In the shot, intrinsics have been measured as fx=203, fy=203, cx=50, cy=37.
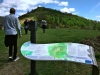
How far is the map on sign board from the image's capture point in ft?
13.8

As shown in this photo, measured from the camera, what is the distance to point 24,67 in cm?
721

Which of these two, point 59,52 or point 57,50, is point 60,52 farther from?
point 57,50

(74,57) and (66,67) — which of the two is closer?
(74,57)

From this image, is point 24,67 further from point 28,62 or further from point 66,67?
point 66,67

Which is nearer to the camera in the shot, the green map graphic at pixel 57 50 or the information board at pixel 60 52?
the information board at pixel 60 52

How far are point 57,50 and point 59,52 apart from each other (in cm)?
12

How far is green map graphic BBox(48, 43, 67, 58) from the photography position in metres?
4.37

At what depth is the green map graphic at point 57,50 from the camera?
4.37m

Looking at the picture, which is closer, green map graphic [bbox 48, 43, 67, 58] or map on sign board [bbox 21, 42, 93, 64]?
map on sign board [bbox 21, 42, 93, 64]

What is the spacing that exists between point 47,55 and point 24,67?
297cm

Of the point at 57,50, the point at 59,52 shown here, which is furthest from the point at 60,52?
the point at 57,50

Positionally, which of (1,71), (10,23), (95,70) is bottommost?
(1,71)

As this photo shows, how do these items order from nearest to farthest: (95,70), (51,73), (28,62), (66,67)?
(95,70) → (51,73) → (66,67) → (28,62)

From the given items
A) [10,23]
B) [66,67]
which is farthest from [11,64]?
[66,67]
